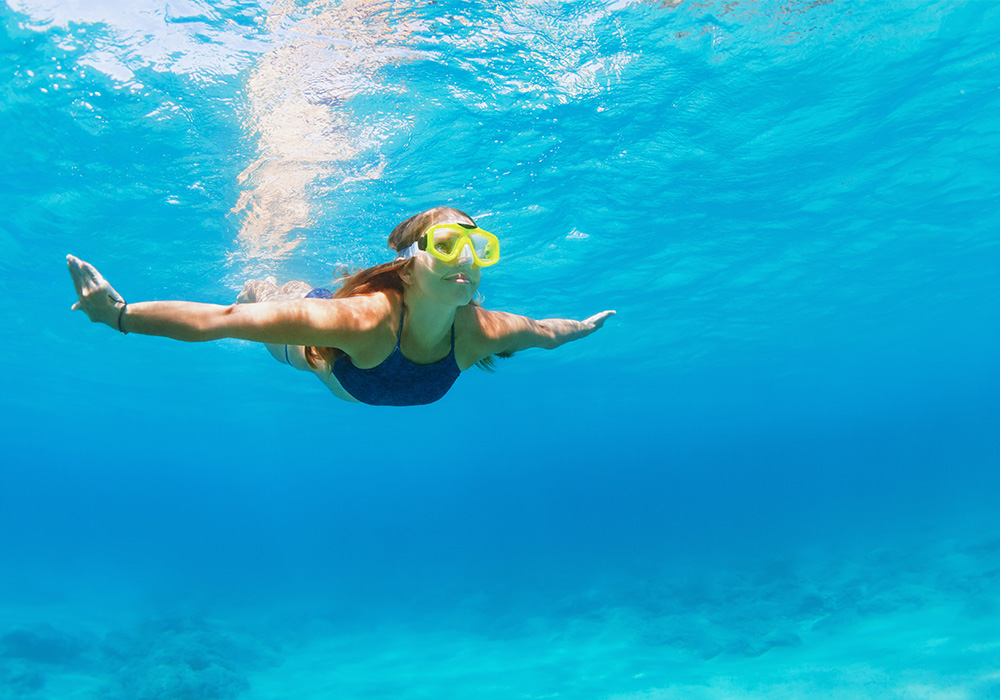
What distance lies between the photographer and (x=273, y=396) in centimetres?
4025

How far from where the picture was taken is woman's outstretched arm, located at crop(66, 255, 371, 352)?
109 inches

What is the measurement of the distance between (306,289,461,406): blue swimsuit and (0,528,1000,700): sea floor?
425 inches

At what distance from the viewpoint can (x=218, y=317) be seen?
117 inches

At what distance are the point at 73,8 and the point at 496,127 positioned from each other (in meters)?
7.00

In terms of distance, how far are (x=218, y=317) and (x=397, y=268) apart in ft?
4.08

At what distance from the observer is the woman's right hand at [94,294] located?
8.95 ft

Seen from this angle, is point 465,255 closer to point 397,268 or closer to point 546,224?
point 397,268

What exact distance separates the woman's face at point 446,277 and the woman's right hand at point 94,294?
1535 millimetres

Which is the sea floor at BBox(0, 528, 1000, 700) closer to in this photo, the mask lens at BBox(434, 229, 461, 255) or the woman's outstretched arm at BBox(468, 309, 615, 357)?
the woman's outstretched arm at BBox(468, 309, 615, 357)

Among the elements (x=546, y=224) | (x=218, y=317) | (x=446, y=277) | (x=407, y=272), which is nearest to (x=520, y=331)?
(x=407, y=272)

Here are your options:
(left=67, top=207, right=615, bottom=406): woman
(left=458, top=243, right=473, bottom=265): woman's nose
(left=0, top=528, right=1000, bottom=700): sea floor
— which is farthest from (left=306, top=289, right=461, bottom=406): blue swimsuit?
(left=0, top=528, right=1000, bottom=700): sea floor

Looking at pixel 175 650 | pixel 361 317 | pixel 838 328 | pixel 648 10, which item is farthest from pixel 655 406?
pixel 361 317

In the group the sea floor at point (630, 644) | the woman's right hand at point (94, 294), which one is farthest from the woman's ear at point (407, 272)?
the sea floor at point (630, 644)

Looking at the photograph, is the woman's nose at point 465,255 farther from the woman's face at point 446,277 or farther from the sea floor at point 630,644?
the sea floor at point 630,644
